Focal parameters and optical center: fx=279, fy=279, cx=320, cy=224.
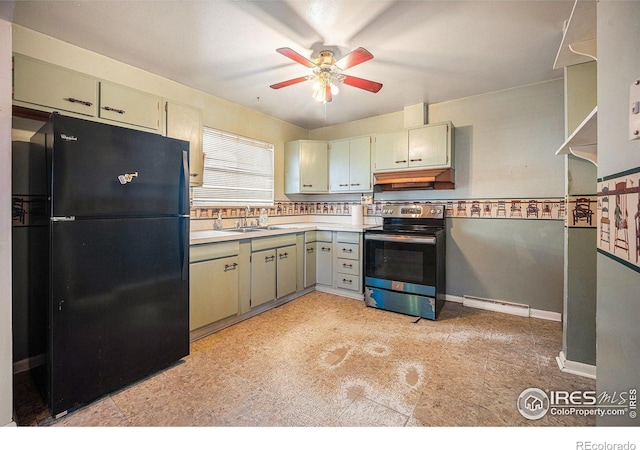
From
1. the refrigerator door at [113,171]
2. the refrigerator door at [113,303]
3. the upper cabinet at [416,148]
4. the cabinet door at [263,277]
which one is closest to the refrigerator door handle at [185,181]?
the refrigerator door at [113,171]

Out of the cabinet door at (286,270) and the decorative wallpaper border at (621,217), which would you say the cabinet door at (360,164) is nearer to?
the cabinet door at (286,270)

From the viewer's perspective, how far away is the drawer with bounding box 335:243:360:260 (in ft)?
11.3

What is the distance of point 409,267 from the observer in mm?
2990

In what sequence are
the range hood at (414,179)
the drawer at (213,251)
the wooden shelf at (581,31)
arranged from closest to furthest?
1. the wooden shelf at (581,31)
2. the drawer at (213,251)
3. the range hood at (414,179)

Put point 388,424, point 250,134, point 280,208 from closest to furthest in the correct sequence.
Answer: point 388,424
point 250,134
point 280,208

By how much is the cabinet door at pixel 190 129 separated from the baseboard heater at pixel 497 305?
127 inches

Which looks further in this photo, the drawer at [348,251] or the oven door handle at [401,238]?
the drawer at [348,251]

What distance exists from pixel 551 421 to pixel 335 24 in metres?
2.70

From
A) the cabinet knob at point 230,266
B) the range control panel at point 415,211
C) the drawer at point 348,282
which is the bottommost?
the drawer at point 348,282

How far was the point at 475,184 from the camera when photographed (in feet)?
10.6

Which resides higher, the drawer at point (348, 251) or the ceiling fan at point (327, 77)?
the ceiling fan at point (327, 77)

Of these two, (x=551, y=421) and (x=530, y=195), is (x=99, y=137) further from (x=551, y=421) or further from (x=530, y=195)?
(x=530, y=195)

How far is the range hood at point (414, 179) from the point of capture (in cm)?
325

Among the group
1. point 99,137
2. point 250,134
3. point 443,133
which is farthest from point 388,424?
point 250,134
